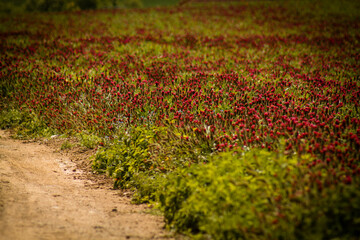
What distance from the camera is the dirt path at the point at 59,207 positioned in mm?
3777

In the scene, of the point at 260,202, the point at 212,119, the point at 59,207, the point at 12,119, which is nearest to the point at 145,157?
the point at 212,119

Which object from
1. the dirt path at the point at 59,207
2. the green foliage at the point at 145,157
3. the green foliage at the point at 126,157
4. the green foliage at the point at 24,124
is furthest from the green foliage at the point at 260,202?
the green foliage at the point at 24,124

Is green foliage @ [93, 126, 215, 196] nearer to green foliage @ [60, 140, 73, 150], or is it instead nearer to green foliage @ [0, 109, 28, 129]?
green foliage @ [60, 140, 73, 150]

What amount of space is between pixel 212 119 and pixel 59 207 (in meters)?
3.31

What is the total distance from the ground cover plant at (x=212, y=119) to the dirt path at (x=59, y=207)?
414 millimetres

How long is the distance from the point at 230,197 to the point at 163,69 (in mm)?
7974

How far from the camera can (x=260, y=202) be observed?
3.38m

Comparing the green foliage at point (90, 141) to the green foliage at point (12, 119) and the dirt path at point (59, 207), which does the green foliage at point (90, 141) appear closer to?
the dirt path at point (59, 207)

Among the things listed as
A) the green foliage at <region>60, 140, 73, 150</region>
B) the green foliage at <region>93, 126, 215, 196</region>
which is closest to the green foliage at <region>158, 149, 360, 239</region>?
the green foliage at <region>93, 126, 215, 196</region>

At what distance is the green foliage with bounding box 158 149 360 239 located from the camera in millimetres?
3062

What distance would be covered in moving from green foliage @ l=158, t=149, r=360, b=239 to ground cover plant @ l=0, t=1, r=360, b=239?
0.05 ft

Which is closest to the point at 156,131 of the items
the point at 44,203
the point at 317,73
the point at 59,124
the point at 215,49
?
the point at 44,203

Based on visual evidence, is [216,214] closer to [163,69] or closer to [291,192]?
[291,192]

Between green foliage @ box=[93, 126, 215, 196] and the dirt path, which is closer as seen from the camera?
the dirt path
